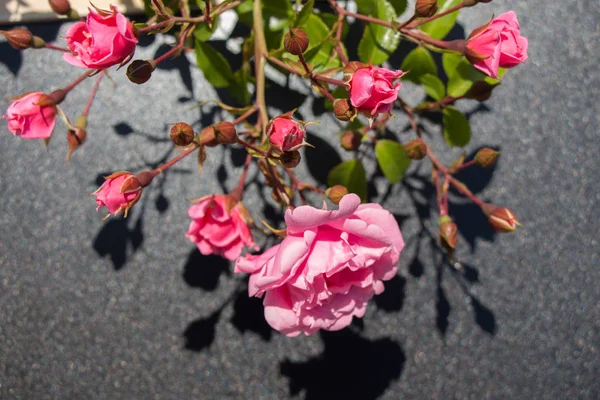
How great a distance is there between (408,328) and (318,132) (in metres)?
0.21

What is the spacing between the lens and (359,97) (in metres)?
0.32

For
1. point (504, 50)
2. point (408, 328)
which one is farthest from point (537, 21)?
point (408, 328)

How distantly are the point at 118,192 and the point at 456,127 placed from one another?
0.90 ft

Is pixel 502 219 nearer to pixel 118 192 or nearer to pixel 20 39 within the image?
pixel 118 192

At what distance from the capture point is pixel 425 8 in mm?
352

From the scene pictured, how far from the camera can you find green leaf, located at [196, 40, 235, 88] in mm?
422

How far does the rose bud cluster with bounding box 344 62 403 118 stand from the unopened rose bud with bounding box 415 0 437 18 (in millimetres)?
67

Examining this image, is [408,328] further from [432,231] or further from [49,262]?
[49,262]

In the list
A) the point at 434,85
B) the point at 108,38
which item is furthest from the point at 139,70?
the point at 434,85

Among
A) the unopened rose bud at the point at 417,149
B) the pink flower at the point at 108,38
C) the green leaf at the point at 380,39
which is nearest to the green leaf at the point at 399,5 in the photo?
the green leaf at the point at 380,39

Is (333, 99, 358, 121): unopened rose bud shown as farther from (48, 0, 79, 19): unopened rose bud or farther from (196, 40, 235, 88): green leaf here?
(48, 0, 79, 19): unopened rose bud

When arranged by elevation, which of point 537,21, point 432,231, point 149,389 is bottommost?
point 149,389

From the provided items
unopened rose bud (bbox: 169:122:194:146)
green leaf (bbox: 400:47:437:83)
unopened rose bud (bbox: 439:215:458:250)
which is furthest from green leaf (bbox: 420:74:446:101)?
unopened rose bud (bbox: 169:122:194:146)

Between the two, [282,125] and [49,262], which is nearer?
[282,125]
